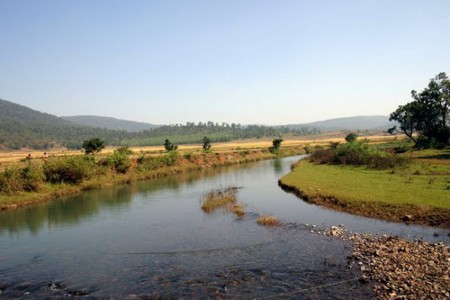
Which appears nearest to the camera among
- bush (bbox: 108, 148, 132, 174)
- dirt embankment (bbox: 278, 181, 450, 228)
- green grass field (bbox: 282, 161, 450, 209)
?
dirt embankment (bbox: 278, 181, 450, 228)

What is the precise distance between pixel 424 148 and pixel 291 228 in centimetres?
5734

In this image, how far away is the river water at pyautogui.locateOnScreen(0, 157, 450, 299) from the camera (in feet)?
58.4

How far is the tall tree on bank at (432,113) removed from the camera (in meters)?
70.2

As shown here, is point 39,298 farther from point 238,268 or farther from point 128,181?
point 128,181

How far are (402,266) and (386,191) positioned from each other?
16971mm

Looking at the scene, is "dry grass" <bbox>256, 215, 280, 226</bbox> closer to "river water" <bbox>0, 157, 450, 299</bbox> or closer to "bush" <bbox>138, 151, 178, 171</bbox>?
"river water" <bbox>0, 157, 450, 299</bbox>

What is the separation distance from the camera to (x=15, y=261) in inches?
915

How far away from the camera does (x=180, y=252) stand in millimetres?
23406

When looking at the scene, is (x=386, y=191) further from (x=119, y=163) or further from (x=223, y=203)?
(x=119, y=163)

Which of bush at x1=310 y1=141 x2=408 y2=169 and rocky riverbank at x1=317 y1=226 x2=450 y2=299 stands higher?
bush at x1=310 y1=141 x2=408 y2=169

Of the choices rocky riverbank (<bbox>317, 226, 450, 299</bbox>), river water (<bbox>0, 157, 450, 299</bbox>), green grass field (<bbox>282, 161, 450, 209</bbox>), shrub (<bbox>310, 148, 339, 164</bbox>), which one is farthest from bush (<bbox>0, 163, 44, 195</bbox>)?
shrub (<bbox>310, 148, 339, 164</bbox>)

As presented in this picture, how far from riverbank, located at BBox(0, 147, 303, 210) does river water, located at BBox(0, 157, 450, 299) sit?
3890 mm

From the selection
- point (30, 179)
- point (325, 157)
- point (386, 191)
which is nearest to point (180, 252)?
point (386, 191)

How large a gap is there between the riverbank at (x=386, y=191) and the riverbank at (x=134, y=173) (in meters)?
27.1
